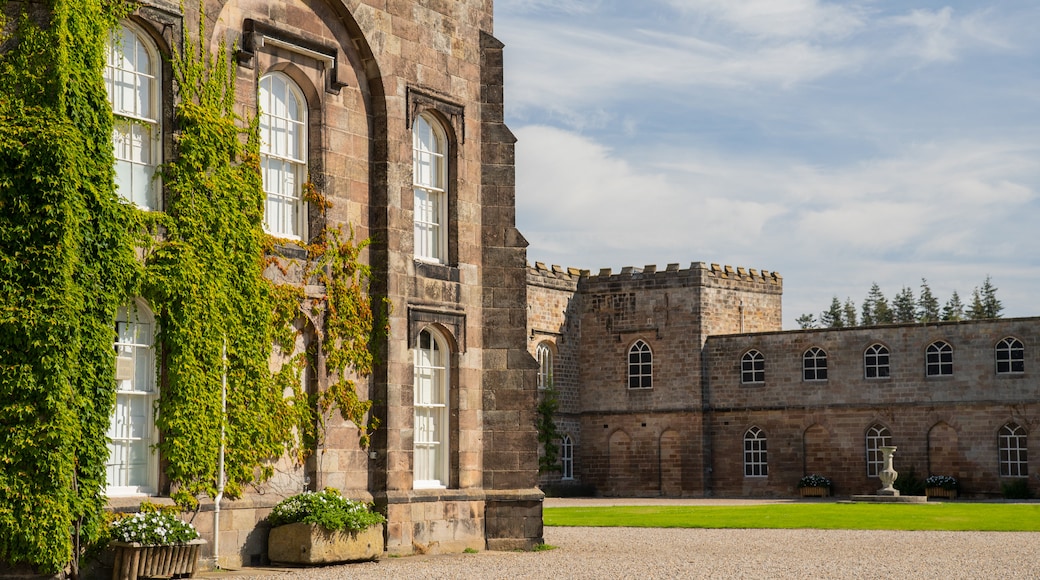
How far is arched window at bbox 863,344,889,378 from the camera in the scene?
136 ft

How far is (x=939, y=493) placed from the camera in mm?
39344

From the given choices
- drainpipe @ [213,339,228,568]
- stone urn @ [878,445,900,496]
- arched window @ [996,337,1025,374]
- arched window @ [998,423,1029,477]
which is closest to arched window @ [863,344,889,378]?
arched window @ [996,337,1025,374]

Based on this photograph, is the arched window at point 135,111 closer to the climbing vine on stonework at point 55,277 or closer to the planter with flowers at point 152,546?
the climbing vine on stonework at point 55,277

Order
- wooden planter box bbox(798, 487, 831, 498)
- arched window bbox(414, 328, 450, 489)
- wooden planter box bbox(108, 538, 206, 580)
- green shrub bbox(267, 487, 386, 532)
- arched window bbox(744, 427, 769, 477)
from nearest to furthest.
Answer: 1. wooden planter box bbox(108, 538, 206, 580)
2. green shrub bbox(267, 487, 386, 532)
3. arched window bbox(414, 328, 450, 489)
4. wooden planter box bbox(798, 487, 831, 498)
5. arched window bbox(744, 427, 769, 477)

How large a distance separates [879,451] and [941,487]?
2.43 m

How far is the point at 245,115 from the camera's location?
→ 54.1 feet

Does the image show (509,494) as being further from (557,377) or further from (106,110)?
(557,377)

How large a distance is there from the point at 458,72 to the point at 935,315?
74.9 meters

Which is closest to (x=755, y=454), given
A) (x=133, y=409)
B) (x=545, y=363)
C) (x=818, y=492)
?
(x=818, y=492)

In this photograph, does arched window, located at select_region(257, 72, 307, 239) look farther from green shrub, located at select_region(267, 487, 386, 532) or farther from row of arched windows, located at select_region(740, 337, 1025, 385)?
row of arched windows, located at select_region(740, 337, 1025, 385)

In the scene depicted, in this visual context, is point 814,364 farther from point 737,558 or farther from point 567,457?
point 737,558

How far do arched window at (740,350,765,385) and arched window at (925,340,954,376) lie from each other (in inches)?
215

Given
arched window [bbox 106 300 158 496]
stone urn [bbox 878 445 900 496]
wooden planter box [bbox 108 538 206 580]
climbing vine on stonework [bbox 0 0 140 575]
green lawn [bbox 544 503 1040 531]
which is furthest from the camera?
stone urn [bbox 878 445 900 496]

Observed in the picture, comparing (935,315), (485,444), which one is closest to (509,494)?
(485,444)
